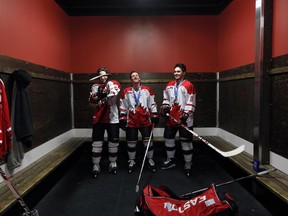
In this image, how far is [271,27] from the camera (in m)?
2.28

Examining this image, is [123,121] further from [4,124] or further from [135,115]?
[4,124]

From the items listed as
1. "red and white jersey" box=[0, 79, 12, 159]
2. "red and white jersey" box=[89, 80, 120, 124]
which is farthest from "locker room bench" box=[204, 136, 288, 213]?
"red and white jersey" box=[0, 79, 12, 159]

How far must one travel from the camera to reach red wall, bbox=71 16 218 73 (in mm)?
3867

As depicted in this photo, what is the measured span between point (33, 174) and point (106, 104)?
117cm

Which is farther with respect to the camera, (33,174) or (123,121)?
(123,121)

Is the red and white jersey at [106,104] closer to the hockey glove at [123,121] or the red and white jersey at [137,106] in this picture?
the hockey glove at [123,121]

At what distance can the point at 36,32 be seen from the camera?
106 inches

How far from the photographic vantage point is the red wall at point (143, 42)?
3.87 metres

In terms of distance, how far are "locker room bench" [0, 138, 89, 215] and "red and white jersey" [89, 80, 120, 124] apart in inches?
25.3

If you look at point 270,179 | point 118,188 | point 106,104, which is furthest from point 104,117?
point 270,179

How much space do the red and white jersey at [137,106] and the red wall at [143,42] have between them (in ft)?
2.98

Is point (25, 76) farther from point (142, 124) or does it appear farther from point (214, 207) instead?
point (214, 207)

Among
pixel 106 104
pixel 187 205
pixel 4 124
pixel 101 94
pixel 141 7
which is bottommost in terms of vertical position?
pixel 187 205

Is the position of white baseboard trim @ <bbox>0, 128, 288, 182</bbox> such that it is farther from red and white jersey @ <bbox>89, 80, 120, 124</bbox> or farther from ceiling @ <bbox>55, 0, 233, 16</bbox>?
ceiling @ <bbox>55, 0, 233, 16</bbox>
